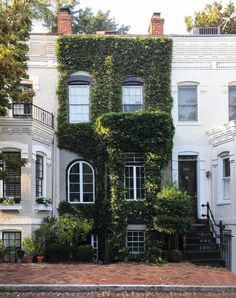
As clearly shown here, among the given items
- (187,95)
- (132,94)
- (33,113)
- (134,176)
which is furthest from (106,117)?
(187,95)

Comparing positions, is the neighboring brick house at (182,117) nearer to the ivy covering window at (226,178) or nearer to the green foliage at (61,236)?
the ivy covering window at (226,178)

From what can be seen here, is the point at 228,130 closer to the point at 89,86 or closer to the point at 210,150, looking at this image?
the point at 210,150

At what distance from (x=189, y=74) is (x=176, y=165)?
4.05 meters

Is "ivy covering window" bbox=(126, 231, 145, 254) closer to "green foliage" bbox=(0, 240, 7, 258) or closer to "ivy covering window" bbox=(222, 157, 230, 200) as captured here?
"ivy covering window" bbox=(222, 157, 230, 200)

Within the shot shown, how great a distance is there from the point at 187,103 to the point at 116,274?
9880 millimetres

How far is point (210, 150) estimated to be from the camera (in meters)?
22.9

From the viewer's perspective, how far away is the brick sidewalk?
1450 centimetres

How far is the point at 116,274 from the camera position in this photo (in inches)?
632

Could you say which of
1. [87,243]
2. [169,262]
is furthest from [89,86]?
[169,262]

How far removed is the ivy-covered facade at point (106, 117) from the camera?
21344 mm

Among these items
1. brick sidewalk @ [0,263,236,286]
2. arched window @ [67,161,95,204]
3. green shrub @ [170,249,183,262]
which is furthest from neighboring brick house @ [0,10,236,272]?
brick sidewalk @ [0,263,236,286]

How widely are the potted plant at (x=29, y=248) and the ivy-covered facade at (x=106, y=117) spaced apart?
3.14 m

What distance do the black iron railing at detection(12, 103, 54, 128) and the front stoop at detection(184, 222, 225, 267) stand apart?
7.50m

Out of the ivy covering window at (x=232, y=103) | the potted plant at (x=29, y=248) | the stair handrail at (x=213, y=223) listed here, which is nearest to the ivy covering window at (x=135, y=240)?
the stair handrail at (x=213, y=223)
